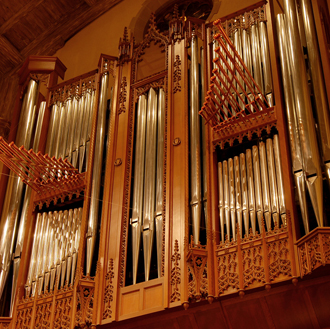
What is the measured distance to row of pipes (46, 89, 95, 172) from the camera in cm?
Result: 973

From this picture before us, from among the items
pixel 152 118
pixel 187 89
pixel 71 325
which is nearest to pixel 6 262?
pixel 71 325

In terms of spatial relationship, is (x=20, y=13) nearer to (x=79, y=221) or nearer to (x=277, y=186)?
(x=79, y=221)

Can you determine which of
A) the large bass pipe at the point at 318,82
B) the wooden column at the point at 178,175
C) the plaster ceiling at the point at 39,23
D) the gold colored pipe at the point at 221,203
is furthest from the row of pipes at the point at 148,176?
the plaster ceiling at the point at 39,23

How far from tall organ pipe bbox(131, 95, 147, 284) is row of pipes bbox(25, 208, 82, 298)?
95 cm

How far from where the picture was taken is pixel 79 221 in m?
8.67

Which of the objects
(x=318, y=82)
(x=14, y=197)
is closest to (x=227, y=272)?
(x=318, y=82)

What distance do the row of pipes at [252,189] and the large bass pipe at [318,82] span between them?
24.3 inches

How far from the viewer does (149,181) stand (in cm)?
841

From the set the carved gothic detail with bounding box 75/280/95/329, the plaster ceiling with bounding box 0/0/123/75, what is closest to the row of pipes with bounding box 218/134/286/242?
the carved gothic detail with bounding box 75/280/95/329

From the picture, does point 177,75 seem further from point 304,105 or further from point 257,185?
point 257,185

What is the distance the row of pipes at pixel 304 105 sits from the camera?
22.6 feet

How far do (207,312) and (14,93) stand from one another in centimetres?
819

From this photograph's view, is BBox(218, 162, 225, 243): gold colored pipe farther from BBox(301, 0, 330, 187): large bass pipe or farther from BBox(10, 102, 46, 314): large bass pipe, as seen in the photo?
BBox(10, 102, 46, 314): large bass pipe

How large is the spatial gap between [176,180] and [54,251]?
2.10 meters
